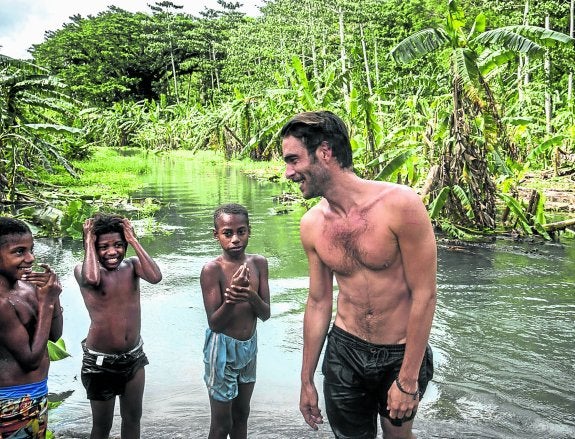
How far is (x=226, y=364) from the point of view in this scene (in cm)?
354

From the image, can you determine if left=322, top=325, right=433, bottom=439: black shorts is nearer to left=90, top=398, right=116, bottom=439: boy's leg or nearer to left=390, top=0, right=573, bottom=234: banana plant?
left=90, top=398, right=116, bottom=439: boy's leg

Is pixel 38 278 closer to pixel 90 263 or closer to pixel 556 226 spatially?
pixel 90 263

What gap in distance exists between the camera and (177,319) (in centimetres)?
662

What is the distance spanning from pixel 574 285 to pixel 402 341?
539 centimetres

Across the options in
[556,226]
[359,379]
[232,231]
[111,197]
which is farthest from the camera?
[111,197]

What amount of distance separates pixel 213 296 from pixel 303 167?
1.00 meters

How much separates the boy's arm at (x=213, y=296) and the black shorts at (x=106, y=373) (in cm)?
51

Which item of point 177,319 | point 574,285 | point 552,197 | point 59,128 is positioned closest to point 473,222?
point 574,285

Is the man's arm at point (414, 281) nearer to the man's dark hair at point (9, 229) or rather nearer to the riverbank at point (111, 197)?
the man's dark hair at point (9, 229)

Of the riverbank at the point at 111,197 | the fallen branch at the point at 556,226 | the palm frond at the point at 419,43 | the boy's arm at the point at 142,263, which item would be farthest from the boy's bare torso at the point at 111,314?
the fallen branch at the point at 556,226

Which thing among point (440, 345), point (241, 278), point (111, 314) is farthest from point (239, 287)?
point (440, 345)

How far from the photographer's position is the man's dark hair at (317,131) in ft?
9.50

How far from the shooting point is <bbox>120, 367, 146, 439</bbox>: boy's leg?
11.9ft

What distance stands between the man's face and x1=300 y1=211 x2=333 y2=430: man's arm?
0.81ft
